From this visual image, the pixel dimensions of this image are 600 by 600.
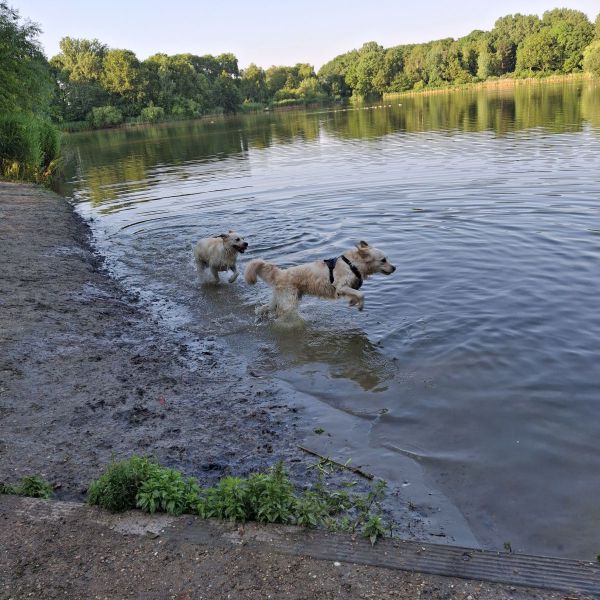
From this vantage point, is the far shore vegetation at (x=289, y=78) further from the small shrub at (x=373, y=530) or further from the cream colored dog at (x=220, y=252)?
the small shrub at (x=373, y=530)

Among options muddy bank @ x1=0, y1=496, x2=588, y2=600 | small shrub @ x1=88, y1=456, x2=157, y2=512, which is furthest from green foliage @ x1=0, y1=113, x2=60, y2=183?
muddy bank @ x1=0, y1=496, x2=588, y2=600

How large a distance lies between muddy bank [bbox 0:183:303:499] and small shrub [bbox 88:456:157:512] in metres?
0.45

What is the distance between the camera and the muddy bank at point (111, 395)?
5.75 meters

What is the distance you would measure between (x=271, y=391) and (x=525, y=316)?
4.95 meters

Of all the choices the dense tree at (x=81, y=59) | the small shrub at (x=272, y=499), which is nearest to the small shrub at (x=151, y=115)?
the dense tree at (x=81, y=59)

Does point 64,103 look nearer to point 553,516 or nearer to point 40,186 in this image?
point 40,186

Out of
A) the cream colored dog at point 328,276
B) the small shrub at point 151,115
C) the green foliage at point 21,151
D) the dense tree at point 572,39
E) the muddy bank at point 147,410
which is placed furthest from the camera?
the dense tree at point 572,39

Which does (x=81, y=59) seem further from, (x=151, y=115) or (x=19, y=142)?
(x=19, y=142)

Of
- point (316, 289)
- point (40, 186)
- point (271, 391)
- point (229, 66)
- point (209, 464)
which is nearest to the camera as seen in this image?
point (209, 464)

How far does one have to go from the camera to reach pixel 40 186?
88.0ft

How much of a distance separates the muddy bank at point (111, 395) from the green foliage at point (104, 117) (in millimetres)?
116215

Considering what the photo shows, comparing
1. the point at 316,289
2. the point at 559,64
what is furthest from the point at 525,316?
the point at 559,64

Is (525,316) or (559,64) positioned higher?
(559,64)

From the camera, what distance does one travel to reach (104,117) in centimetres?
11544
